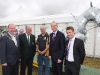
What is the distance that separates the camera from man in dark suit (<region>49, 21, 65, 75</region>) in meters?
3.97

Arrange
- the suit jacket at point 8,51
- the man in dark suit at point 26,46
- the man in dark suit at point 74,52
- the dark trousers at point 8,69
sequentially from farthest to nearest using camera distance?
the man in dark suit at point 26,46
the dark trousers at point 8,69
the suit jacket at point 8,51
the man in dark suit at point 74,52

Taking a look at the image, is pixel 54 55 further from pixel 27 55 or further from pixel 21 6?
pixel 21 6

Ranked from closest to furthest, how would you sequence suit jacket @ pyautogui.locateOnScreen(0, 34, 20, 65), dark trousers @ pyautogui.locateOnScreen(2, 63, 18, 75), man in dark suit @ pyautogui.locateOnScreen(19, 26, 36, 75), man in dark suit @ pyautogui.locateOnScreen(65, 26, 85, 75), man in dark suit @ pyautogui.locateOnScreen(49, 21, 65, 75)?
man in dark suit @ pyautogui.locateOnScreen(65, 26, 85, 75) < suit jacket @ pyautogui.locateOnScreen(0, 34, 20, 65) < dark trousers @ pyautogui.locateOnScreen(2, 63, 18, 75) < man in dark suit @ pyautogui.locateOnScreen(49, 21, 65, 75) < man in dark suit @ pyautogui.locateOnScreen(19, 26, 36, 75)

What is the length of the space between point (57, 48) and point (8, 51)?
1.15 m

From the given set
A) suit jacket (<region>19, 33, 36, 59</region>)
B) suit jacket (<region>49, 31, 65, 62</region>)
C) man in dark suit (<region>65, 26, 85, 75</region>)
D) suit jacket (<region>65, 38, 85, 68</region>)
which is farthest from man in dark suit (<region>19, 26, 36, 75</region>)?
suit jacket (<region>65, 38, 85, 68</region>)

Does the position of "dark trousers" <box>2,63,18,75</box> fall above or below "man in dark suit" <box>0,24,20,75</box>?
below

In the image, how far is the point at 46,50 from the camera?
14.9ft

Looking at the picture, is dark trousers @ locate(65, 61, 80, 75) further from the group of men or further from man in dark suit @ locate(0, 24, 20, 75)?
man in dark suit @ locate(0, 24, 20, 75)

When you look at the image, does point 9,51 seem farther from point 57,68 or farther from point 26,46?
point 57,68

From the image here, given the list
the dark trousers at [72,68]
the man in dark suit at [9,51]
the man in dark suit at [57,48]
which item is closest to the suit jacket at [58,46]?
the man in dark suit at [57,48]

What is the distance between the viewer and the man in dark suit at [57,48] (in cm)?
397

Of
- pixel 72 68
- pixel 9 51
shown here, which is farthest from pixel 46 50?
pixel 72 68

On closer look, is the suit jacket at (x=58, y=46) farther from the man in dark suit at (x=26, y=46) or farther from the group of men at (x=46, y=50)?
the man in dark suit at (x=26, y=46)

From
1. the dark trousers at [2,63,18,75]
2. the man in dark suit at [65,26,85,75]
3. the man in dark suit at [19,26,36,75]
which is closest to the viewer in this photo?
the man in dark suit at [65,26,85,75]
